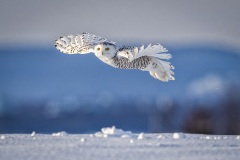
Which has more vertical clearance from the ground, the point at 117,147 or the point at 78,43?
the point at 78,43

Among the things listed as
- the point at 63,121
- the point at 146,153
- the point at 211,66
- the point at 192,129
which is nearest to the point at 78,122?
the point at 63,121

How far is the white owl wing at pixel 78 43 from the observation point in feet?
12.5

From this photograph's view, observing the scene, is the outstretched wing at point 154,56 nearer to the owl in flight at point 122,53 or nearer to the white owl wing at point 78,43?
the owl in flight at point 122,53

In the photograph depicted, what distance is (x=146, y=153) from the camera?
3006mm

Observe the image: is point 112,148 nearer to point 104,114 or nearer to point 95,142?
point 95,142

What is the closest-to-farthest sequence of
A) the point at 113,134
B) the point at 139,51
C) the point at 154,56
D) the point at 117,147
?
1. the point at 117,147
2. the point at 139,51
3. the point at 154,56
4. the point at 113,134

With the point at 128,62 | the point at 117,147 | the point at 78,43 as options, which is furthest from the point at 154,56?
the point at 117,147

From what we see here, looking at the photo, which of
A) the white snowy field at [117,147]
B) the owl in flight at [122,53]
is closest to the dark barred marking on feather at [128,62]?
the owl in flight at [122,53]

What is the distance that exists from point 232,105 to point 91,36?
6.83 feet

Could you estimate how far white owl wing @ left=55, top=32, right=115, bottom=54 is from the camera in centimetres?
380

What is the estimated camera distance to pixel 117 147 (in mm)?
3188

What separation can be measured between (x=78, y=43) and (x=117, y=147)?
1.03m

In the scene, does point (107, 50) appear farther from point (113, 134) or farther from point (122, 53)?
point (113, 134)

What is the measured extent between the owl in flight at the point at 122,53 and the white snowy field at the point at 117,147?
0.52m
